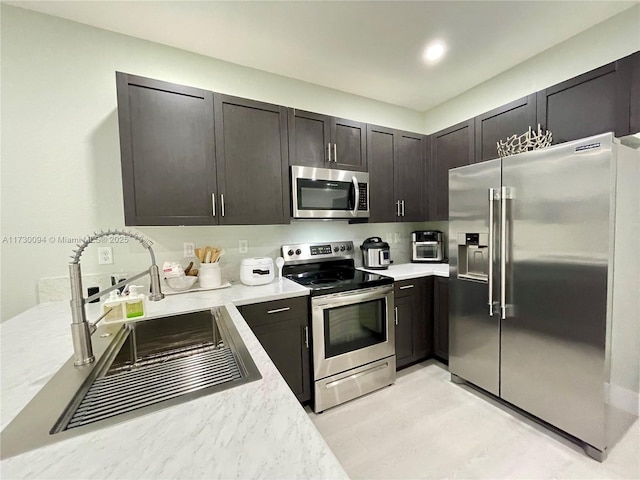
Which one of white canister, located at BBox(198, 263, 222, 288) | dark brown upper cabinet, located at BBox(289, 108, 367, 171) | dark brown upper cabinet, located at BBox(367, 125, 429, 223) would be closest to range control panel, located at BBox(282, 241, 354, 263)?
dark brown upper cabinet, located at BBox(367, 125, 429, 223)

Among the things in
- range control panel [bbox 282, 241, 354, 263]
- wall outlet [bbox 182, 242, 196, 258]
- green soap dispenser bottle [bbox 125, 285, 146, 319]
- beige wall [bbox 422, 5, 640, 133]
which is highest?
beige wall [bbox 422, 5, 640, 133]

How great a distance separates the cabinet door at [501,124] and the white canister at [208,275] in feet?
7.88

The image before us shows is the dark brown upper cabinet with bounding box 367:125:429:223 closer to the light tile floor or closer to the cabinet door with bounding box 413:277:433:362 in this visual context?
the cabinet door with bounding box 413:277:433:362

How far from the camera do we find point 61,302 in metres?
1.65

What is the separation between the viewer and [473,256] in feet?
6.69

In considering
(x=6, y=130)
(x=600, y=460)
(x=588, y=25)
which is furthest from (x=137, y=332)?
(x=588, y=25)

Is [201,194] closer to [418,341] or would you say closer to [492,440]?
[418,341]

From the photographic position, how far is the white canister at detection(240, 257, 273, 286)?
1969 mm

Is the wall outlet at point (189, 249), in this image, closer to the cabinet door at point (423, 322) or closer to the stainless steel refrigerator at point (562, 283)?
the cabinet door at point (423, 322)

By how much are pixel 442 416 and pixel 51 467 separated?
207cm

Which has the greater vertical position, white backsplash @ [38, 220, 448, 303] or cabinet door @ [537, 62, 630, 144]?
cabinet door @ [537, 62, 630, 144]

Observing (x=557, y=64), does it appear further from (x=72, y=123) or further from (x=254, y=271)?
(x=72, y=123)

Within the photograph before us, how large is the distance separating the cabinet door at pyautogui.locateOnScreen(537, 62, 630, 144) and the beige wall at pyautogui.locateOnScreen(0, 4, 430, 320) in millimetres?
2646

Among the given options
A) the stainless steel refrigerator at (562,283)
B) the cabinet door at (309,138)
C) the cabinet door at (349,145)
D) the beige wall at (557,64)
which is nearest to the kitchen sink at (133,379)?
the cabinet door at (309,138)
